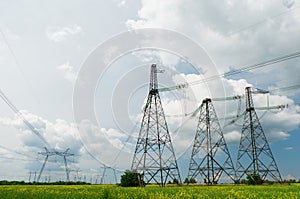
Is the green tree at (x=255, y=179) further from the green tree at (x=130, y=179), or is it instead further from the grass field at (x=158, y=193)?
the grass field at (x=158, y=193)

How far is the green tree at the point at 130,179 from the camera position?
59438 millimetres

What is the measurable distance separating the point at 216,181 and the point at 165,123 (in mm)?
15002

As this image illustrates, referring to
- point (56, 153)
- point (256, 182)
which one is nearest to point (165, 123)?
point (256, 182)

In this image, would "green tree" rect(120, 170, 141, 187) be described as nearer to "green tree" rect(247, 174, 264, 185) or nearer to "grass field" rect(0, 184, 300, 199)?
"green tree" rect(247, 174, 264, 185)

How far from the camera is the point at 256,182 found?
59.8 metres

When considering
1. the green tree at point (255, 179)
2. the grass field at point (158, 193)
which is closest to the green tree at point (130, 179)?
the green tree at point (255, 179)

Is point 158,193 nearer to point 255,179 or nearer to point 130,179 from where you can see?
point 130,179

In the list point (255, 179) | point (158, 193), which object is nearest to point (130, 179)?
point (255, 179)

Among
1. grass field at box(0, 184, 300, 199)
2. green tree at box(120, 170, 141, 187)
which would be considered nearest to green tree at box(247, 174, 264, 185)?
green tree at box(120, 170, 141, 187)

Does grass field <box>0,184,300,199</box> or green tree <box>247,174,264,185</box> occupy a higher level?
green tree <box>247,174,264,185</box>

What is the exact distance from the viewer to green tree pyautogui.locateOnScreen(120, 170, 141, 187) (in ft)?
195

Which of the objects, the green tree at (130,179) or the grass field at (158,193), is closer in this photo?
the grass field at (158,193)

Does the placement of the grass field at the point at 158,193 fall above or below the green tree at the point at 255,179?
below

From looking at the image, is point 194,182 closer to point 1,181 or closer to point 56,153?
point 56,153
